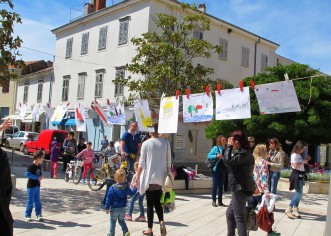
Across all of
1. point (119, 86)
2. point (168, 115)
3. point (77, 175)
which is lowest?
point (77, 175)

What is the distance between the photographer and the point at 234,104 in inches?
343

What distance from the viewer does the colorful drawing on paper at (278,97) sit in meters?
7.82

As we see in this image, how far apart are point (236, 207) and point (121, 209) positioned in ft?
5.73

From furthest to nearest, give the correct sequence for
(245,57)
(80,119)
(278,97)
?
(245,57), (80,119), (278,97)

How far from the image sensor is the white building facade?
2680 centimetres

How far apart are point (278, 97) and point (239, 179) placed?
9.21ft

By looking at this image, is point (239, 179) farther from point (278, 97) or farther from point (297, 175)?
point (297, 175)

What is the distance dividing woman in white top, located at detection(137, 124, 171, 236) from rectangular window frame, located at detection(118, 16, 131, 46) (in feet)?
69.3

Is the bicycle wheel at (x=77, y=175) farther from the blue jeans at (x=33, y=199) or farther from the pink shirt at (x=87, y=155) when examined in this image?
the blue jeans at (x=33, y=199)

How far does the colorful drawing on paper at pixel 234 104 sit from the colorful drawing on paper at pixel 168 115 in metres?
0.99

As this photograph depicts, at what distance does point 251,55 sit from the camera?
32.4 metres

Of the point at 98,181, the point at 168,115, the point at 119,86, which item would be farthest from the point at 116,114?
the point at 119,86

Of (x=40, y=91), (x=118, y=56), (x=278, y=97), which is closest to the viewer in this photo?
(x=278, y=97)

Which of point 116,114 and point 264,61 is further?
point 264,61
